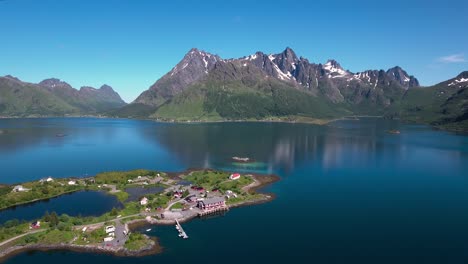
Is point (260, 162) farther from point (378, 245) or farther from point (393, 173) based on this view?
point (378, 245)

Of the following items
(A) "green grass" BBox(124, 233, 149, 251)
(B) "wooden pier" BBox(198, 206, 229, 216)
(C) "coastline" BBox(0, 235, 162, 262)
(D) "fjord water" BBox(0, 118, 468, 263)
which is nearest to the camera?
(C) "coastline" BBox(0, 235, 162, 262)

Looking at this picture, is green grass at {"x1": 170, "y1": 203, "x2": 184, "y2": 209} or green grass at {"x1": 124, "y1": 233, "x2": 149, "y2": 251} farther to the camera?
green grass at {"x1": 170, "y1": 203, "x2": 184, "y2": 209}

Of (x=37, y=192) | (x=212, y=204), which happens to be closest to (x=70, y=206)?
(x=37, y=192)

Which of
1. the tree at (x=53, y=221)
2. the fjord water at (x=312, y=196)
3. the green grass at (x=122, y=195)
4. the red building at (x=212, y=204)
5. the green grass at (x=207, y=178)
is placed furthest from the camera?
the green grass at (x=207, y=178)

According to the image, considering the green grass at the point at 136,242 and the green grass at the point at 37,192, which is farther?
the green grass at the point at 37,192

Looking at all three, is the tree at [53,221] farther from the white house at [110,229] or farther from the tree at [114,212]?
the white house at [110,229]

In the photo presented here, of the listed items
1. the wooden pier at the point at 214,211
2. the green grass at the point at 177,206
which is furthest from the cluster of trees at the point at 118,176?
the wooden pier at the point at 214,211

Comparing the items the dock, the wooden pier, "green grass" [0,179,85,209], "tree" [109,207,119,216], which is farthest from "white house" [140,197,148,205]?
"green grass" [0,179,85,209]

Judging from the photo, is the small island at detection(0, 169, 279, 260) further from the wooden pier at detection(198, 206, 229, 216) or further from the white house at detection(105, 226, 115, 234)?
the wooden pier at detection(198, 206, 229, 216)
